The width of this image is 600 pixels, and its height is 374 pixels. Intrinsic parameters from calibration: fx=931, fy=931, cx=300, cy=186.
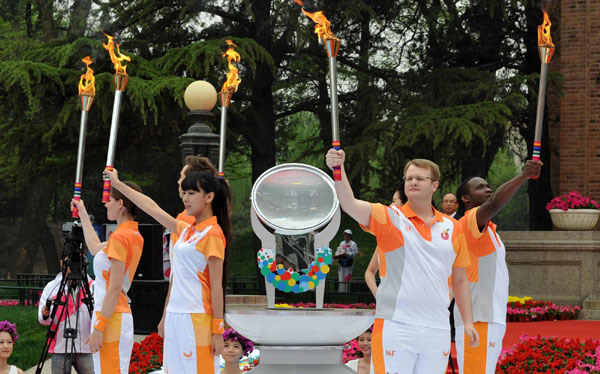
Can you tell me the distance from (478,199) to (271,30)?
1543cm

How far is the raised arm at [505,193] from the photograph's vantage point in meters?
→ 5.19

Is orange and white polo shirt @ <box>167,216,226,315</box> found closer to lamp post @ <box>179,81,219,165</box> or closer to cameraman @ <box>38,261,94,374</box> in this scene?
cameraman @ <box>38,261,94,374</box>

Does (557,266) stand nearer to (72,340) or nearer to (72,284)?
(72,284)

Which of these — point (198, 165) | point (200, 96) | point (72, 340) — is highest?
point (200, 96)

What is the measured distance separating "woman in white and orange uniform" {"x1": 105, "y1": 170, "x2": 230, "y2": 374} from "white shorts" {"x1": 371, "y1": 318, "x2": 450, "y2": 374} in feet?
3.42

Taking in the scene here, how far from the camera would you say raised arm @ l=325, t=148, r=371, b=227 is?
459cm

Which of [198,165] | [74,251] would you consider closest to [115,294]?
[198,165]

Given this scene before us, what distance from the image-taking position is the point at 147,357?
9.80m

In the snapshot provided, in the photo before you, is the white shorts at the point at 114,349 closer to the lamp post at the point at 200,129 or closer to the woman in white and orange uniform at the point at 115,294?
the woman in white and orange uniform at the point at 115,294

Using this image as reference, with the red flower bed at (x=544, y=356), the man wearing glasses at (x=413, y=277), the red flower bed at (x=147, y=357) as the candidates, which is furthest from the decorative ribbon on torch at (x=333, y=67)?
the red flower bed at (x=147, y=357)

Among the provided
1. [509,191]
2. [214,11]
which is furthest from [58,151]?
[509,191]

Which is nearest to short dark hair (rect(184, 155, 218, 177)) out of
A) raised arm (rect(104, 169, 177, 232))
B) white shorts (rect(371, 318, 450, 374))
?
raised arm (rect(104, 169, 177, 232))

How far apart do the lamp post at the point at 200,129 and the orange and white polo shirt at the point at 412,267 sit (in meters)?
6.34

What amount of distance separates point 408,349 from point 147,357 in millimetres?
5462
